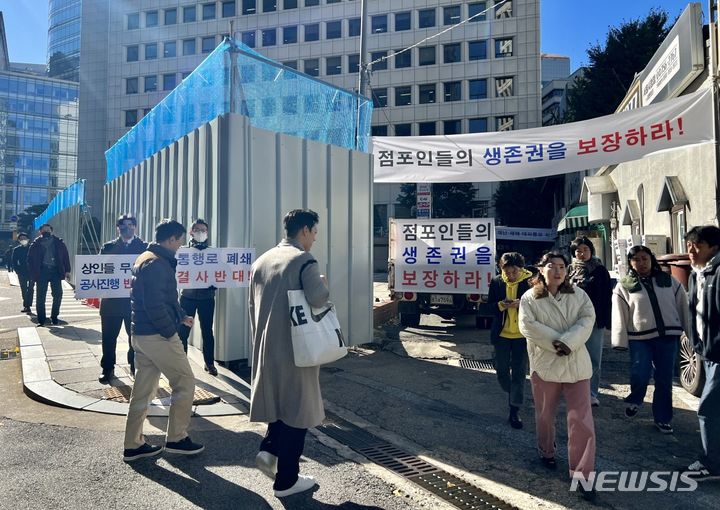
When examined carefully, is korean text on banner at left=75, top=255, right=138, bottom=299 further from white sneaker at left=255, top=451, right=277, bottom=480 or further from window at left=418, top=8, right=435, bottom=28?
window at left=418, top=8, right=435, bottom=28

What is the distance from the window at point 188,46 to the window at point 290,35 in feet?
30.1

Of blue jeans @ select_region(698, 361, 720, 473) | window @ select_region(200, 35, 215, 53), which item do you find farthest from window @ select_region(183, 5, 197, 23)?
blue jeans @ select_region(698, 361, 720, 473)

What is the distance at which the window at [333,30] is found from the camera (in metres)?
43.1

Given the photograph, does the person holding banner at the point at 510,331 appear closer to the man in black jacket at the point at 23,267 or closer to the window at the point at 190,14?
the man in black jacket at the point at 23,267

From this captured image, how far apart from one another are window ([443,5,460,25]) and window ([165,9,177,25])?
83.1 ft

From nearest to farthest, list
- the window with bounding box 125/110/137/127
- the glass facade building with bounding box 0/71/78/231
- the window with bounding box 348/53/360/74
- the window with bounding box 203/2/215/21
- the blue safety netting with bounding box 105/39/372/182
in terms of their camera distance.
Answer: the blue safety netting with bounding box 105/39/372/182 → the window with bounding box 348/53/360/74 → the window with bounding box 203/2/215/21 → the window with bounding box 125/110/137/127 → the glass facade building with bounding box 0/71/78/231

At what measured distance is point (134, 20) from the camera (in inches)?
1946

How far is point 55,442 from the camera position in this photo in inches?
168

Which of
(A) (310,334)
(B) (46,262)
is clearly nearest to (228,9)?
(B) (46,262)

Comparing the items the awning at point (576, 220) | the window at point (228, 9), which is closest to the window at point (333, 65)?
the window at point (228, 9)

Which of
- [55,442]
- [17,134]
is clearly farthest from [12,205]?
[55,442]

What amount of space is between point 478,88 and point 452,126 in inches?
138

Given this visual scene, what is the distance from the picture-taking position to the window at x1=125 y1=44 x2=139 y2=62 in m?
49.3

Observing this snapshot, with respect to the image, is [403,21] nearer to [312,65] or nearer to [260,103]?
[312,65]
